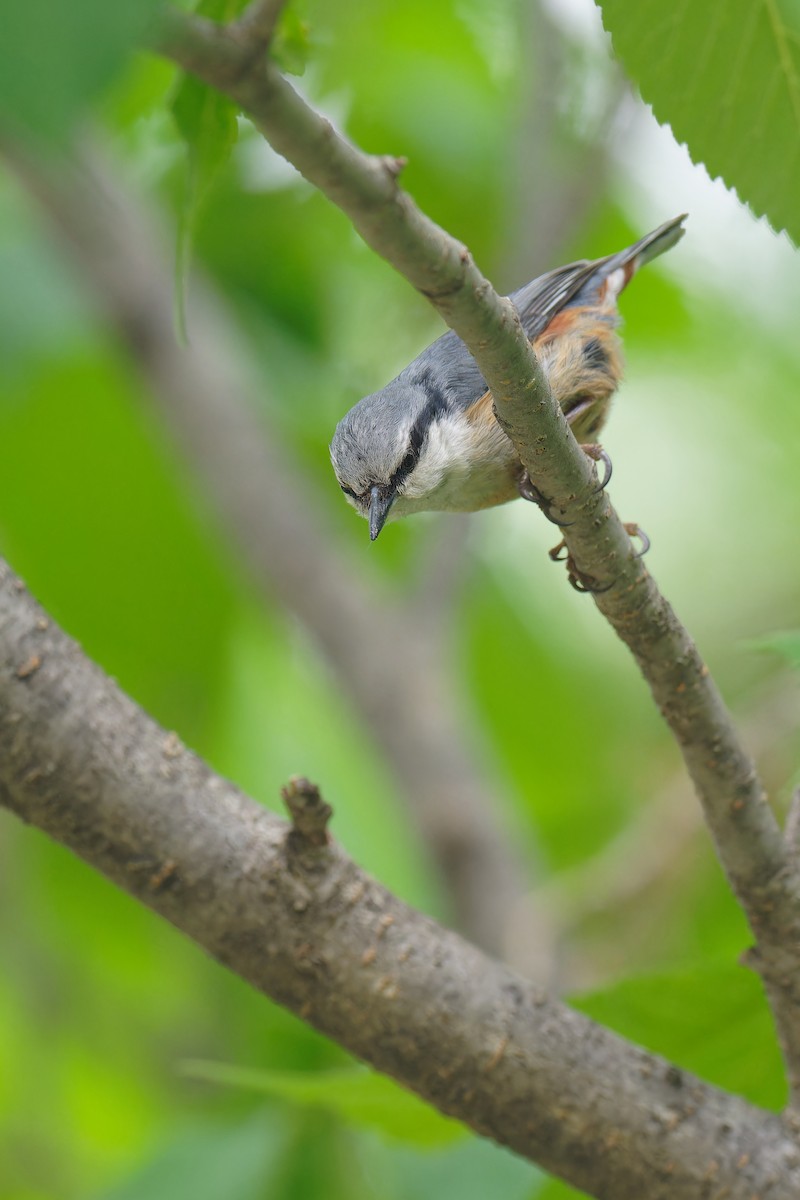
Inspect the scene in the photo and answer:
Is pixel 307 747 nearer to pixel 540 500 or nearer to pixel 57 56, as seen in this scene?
pixel 540 500

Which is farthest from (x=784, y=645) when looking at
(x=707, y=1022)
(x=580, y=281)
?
(x=580, y=281)

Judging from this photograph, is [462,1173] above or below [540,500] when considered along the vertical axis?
below

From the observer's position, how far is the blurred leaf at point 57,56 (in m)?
0.69

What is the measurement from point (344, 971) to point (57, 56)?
1.40 meters

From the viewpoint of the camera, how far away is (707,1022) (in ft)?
6.47

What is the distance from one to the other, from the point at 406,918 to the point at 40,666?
665 millimetres

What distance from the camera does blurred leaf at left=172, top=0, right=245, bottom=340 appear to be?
1304 millimetres

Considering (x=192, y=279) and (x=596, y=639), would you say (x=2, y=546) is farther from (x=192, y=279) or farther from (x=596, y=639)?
(x=596, y=639)

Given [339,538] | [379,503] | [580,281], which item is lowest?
[379,503]

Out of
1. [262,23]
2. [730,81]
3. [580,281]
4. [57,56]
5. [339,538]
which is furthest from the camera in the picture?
[339,538]

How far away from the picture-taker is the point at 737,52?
1.24 meters

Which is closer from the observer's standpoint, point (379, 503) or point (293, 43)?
point (293, 43)

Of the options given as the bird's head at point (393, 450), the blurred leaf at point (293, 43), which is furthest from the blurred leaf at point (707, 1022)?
the blurred leaf at point (293, 43)

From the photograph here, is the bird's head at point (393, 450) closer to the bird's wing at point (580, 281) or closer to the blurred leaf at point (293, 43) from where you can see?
the bird's wing at point (580, 281)
